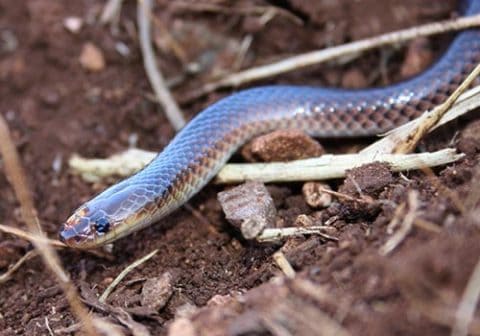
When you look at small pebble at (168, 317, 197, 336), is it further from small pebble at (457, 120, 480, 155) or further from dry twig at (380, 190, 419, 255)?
small pebble at (457, 120, 480, 155)

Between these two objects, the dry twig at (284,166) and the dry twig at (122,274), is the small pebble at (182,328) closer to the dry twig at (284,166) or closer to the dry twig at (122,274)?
the dry twig at (122,274)

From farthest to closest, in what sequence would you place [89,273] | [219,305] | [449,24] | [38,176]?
[38,176] < [449,24] < [89,273] < [219,305]

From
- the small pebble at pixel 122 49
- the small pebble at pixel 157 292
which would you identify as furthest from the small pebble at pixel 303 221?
the small pebble at pixel 122 49

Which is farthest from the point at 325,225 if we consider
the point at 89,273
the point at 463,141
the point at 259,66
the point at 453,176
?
the point at 259,66

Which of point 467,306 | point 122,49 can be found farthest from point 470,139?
point 122,49

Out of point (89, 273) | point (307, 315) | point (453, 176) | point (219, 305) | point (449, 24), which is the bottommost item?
point (89, 273)

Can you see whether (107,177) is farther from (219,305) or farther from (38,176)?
(219,305)
